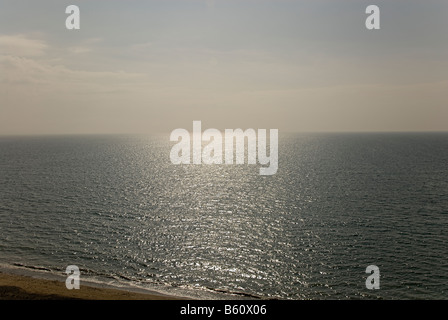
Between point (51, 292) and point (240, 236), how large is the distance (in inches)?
1207

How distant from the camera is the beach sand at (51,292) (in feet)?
124

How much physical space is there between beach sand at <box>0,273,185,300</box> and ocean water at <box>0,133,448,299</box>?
3158 mm

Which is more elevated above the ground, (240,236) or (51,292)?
(240,236)

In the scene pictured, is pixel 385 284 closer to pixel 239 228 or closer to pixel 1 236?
pixel 239 228

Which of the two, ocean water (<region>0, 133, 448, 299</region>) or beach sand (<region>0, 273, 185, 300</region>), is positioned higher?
ocean water (<region>0, 133, 448, 299</region>)

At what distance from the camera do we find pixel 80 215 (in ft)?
236

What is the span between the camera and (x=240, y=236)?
59719 millimetres

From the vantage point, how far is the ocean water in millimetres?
44562

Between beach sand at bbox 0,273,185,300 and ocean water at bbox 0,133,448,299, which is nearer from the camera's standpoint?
beach sand at bbox 0,273,185,300

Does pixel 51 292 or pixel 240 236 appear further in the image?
pixel 240 236
